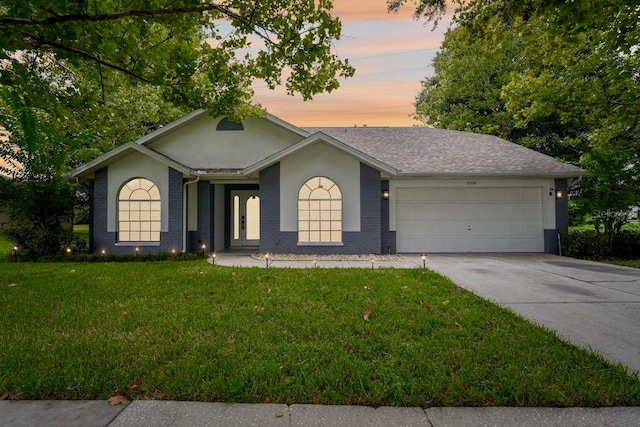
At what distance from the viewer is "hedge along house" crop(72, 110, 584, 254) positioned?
36.0 feet

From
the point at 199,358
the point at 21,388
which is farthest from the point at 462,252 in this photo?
the point at 21,388

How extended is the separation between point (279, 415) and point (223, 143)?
11314 mm

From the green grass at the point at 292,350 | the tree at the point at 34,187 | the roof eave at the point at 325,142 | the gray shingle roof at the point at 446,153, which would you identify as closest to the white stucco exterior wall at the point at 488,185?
the gray shingle roof at the point at 446,153

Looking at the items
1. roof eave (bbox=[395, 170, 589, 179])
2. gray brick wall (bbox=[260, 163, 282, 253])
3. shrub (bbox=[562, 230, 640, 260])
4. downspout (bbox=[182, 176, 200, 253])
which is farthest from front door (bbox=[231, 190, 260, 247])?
shrub (bbox=[562, 230, 640, 260])

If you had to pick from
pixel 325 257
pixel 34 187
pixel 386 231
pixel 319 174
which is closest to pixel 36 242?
pixel 34 187

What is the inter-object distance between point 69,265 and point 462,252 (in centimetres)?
1261

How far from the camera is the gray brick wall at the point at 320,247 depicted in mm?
10961

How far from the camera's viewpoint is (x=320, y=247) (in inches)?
433

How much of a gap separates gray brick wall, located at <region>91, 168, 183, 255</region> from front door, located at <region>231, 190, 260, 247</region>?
8.57 ft

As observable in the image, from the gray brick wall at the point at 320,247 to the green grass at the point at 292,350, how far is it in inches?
190

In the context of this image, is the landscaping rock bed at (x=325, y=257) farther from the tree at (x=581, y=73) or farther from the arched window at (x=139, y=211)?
the tree at (x=581, y=73)

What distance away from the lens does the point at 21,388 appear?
2.79 meters

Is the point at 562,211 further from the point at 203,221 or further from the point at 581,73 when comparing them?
the point at 203,221

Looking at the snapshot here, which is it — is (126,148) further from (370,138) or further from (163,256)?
(370,138)
